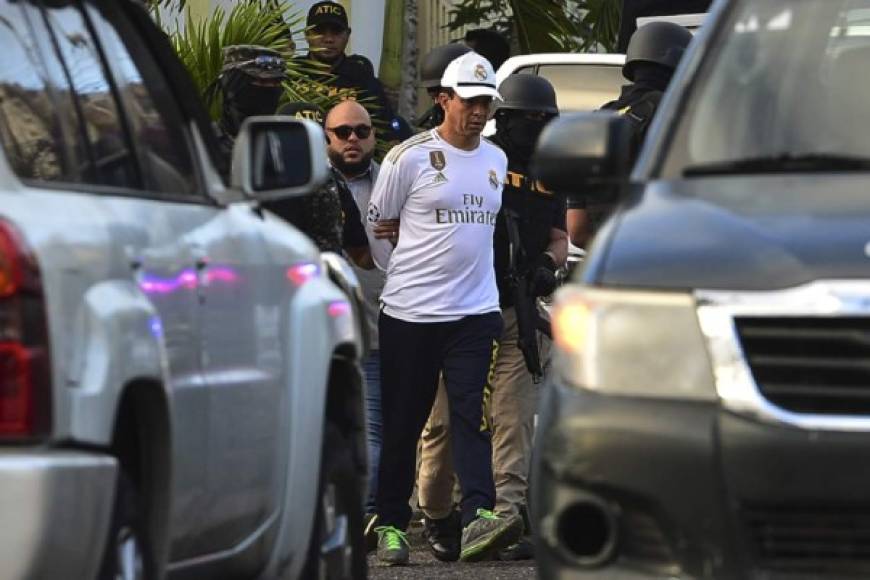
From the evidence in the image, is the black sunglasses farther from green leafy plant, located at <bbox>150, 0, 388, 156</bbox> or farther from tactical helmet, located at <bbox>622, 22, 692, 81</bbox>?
green leafy plant, located at <bbox>150, 0, 388, 156</bbox>

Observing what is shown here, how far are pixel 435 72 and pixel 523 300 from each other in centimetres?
169

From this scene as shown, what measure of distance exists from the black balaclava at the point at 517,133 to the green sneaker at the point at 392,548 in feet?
6.06

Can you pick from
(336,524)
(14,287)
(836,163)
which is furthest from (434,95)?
(14,287)

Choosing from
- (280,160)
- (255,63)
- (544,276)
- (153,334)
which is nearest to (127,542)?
(153,334)

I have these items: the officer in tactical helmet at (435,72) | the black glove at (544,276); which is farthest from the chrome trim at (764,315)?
the officer in tactical helmet at (435,72)

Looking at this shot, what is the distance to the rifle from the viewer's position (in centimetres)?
1209

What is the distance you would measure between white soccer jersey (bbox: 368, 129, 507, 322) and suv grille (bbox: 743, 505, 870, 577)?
616 cm

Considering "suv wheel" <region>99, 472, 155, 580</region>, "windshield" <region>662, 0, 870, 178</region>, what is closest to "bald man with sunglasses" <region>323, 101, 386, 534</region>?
"windshield" <region>662, 0, 870, 178</region>

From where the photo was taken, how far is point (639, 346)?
17.7 feet

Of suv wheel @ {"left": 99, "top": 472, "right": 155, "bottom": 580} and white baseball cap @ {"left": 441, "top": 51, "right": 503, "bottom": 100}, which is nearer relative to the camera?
suv wheel @ {"left": 99, "top": 472, "right": 155, "bottom": 580}

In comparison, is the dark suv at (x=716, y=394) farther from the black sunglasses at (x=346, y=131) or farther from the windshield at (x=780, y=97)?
the black sunglasses at (x=346, y=131)

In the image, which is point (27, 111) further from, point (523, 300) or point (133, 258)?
point (523, 300)

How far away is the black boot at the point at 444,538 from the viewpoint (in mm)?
11711

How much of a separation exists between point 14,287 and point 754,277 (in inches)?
54.7
